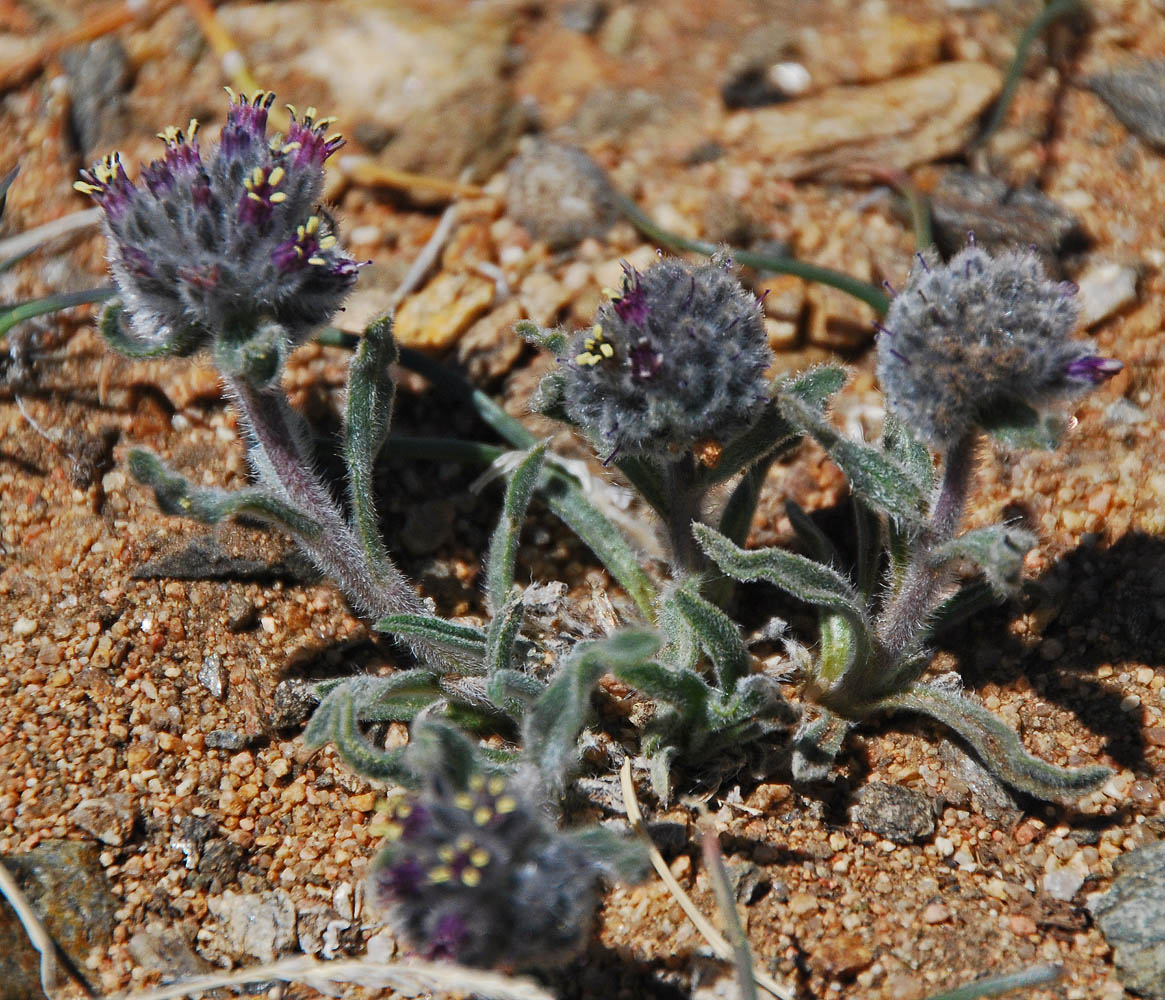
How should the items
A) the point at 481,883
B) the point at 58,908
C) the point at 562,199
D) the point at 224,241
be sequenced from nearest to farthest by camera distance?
the point at 481,883
the point at 58,908
the point at 224,241
the point at 562,199

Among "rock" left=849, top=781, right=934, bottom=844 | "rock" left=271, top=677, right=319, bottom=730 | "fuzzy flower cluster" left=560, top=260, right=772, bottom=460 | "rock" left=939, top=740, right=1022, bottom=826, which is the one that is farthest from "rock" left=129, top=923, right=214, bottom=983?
"rock" left=939, top=740, right=1022, bottom=826

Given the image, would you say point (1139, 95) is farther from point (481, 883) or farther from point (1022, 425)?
point (481, 883)

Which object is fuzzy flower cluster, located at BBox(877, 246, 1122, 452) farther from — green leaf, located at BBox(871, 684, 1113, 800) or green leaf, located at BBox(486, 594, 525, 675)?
green leaf, located at BBox(486, 594, 525, 675)

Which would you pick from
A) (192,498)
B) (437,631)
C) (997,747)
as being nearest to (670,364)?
(437,631)

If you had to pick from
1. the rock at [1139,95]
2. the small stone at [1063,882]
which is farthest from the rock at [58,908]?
the rock at [1139,95]

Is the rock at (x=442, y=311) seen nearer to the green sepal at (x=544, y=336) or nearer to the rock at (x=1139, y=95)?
the green sepal at (x=544, y=336)

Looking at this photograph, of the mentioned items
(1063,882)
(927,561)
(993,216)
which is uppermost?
(993,216)
